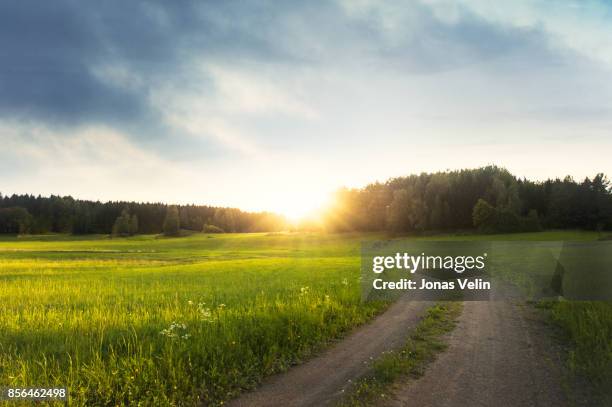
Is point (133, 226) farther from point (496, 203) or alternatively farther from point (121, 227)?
point (496, 203)

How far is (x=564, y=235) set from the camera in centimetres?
7206

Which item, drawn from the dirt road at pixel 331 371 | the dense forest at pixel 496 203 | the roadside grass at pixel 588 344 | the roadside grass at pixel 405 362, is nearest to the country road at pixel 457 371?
the dirt road at pixel 331 371

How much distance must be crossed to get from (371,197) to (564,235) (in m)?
58.4

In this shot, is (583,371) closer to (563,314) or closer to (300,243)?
(563,314)

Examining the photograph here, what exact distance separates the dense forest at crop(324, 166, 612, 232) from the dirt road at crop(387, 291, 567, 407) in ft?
234

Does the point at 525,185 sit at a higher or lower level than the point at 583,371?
higher

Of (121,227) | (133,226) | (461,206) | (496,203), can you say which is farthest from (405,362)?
(133,226)

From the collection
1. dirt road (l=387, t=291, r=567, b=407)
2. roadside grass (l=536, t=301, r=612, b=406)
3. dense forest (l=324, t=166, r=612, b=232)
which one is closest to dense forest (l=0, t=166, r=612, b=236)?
dense forest (l=324, t=166, r=612, b=232)

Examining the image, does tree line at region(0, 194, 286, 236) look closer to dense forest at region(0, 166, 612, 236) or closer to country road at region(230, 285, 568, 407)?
dense forest at region(0, 166, 612, 236)

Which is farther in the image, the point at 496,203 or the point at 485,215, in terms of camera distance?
the point at 496,203

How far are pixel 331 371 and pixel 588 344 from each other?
721 centimetres

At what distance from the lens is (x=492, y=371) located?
8758mm

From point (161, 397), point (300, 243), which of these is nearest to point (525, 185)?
point (300, 243)

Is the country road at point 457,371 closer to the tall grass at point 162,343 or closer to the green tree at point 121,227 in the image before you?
the tall grass at point 162,343
